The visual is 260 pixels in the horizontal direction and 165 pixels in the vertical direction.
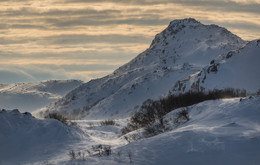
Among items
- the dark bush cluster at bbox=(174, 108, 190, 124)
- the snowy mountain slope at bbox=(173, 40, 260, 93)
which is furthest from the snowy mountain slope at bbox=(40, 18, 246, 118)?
the dark bush cluster at bbox=(174, 108, 190, 124)

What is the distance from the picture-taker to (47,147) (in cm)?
2664

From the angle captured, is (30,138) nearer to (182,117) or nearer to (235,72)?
(182,117)

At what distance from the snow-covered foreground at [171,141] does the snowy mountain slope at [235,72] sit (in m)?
32.3

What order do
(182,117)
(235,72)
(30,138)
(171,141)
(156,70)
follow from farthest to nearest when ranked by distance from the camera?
(156,70), (235,72), (182,117), (30,138), (171,141)

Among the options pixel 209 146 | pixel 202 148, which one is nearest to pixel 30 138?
pixel 202 148

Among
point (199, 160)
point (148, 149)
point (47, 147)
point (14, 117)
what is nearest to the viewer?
point (199, 160)

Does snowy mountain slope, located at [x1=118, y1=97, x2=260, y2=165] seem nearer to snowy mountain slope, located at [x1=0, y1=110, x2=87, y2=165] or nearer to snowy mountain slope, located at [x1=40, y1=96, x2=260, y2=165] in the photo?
snowy mountain slope, located at [x1=40, y1=96, x2=260, y2=165]

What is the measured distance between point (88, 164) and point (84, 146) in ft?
37.8

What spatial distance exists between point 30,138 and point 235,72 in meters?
44.7

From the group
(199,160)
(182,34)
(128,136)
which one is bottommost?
(128,136)

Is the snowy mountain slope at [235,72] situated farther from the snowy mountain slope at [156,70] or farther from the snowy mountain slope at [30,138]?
the snowy mountain slope at [30,138]

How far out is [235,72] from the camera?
64.1m

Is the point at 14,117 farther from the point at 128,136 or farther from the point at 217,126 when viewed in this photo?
the point at 217,126

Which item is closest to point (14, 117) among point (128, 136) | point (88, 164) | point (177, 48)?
point (128, 136)
